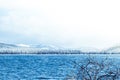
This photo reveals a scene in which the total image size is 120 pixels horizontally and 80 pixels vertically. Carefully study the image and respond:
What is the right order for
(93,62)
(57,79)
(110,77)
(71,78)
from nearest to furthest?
1. (93,62)
2. (110,77)
3. (71,78)
4. (57,79)

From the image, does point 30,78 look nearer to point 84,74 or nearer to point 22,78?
point 22,78

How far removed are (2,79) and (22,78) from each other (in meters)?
2.71

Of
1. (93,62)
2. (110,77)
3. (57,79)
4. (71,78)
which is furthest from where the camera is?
(57,79)

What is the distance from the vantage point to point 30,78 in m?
54.2

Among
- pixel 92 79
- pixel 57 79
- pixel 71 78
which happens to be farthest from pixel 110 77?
pixel 57 79

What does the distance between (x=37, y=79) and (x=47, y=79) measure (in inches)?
51.1

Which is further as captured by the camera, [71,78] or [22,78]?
[22,78]

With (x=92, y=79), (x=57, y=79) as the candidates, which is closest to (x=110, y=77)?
(x=92, y=79)

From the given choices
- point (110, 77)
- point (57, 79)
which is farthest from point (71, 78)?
point (57, 79)

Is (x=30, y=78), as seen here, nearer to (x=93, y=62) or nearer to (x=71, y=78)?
(x=71, y=78)

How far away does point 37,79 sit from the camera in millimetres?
53312

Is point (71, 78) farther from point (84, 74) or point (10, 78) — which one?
point (10, 78)

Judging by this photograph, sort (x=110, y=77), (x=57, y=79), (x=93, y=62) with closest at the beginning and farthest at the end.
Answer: (x=93, y=62) < (x=110, y=77) < (x=57, y=79)

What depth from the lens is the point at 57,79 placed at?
5197cm
